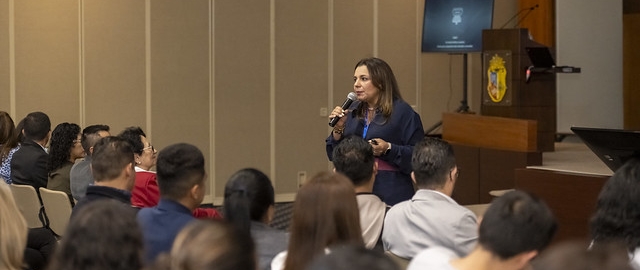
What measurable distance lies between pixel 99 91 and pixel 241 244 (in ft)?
24.5

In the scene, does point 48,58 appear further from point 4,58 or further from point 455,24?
point 455,24

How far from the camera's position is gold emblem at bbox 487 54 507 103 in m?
8.77

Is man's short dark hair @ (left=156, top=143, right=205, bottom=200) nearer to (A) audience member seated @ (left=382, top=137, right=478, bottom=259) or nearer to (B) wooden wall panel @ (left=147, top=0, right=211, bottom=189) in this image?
(A) audience member seated @ (left=382, top=137, right=478, bottom=259)

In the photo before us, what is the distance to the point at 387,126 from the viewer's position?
15.5ft

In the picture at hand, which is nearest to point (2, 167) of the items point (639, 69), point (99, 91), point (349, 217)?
point (99, 91)

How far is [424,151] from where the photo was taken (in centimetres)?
378

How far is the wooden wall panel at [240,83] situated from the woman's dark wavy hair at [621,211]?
6.85 m

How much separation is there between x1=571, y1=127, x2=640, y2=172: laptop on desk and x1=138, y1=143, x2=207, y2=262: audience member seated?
2.09 m

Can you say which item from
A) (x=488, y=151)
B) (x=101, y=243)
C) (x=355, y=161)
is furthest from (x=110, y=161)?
(x=488, y=151)

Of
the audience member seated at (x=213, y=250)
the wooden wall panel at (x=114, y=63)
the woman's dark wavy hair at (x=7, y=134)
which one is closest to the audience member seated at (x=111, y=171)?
the audience member seated at (x=213, y=250)

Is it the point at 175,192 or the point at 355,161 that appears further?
the point at 355,161

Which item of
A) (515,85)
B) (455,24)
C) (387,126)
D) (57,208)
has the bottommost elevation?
(57,208)

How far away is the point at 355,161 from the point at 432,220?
0.60 metres

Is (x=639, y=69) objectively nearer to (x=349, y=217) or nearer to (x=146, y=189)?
(x=146, y=189)
